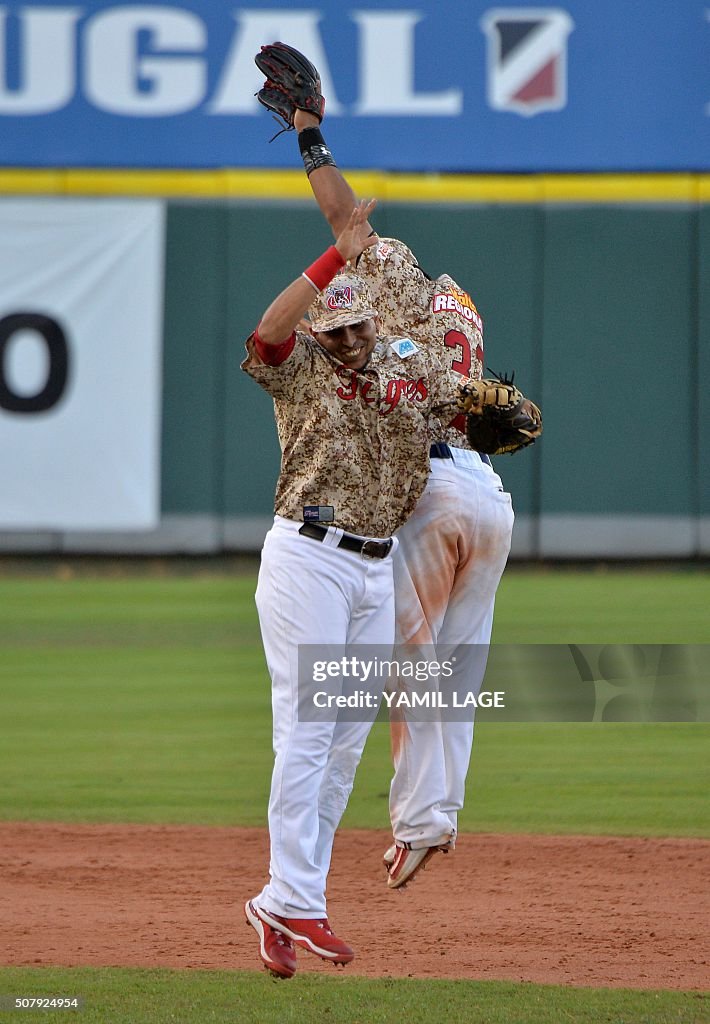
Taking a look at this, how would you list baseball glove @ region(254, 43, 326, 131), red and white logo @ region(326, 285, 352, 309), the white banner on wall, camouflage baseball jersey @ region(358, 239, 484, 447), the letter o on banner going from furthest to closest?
1. the letter o on banner
2. the white banner on wall
3. camouflage baseball jersey @ region(358, 239, 484, 447)
4. baseball glove @ region(254, 43, 326, 131)
5. red and white logo @ region(326, 285, 352, 309)

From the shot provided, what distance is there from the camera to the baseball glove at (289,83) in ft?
14.6

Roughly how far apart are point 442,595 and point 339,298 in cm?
104

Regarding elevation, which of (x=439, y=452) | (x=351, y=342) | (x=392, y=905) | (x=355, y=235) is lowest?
(x=392, y=905)

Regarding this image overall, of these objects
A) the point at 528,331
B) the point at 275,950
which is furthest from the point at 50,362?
the point at 275,950

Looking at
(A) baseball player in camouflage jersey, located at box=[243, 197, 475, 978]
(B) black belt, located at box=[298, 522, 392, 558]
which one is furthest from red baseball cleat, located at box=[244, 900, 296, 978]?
(B) black belt, located at box=[298, 522, 392, 558]

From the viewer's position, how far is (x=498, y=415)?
4410 mm

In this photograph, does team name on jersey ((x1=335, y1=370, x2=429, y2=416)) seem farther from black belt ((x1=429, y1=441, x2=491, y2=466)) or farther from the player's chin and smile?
black belt ((x1=429, y1=441, x2=491, y2=466))

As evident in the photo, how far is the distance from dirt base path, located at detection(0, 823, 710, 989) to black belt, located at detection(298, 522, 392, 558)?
3.71 ft

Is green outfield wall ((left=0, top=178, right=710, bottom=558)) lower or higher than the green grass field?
higher

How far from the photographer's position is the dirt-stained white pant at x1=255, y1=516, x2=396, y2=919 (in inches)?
148

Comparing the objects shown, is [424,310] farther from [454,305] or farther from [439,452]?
[439,452]

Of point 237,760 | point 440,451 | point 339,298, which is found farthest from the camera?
point 237,760

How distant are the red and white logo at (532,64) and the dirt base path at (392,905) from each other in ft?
30.9

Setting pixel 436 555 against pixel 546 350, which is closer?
pixel 436 555
